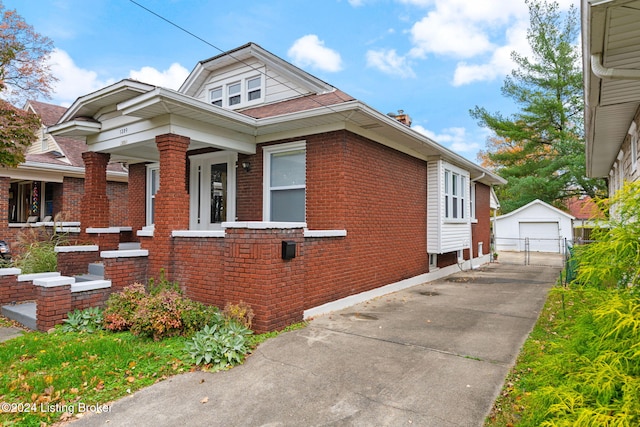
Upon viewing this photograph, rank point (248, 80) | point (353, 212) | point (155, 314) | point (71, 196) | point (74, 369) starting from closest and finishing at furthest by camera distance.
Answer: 1. point (74, 369)
2. point (155, 314)
3. point (353, 212)
4. point (248, 80)
5. point (71, 196)

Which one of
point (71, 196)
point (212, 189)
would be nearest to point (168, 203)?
point (212, 189)

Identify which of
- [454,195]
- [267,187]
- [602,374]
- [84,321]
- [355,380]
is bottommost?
[355,380]

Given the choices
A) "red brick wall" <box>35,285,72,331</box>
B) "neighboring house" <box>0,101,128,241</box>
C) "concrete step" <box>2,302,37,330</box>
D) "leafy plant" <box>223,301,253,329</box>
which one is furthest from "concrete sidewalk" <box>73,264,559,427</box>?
"neighboring house" <box>0,101,128,241</box>

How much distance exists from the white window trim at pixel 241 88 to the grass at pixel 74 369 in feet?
20.9

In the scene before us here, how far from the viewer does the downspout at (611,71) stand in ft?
12.4

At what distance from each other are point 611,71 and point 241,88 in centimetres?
807

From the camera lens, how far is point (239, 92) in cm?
988

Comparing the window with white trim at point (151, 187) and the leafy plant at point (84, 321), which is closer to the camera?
the leafy plant at point (84, 321)

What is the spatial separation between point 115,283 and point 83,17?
7.46m

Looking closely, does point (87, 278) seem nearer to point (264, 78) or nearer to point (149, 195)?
point (149, 195)

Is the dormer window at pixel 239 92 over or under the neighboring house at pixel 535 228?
over

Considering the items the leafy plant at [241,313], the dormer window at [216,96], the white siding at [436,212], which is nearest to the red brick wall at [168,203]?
the leafy plant at [241,313]

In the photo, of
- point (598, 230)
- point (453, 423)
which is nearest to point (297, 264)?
point (453, 423)

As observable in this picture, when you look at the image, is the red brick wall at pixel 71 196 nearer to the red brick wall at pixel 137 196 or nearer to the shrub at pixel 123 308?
the red brick wall at pixel 137 196
